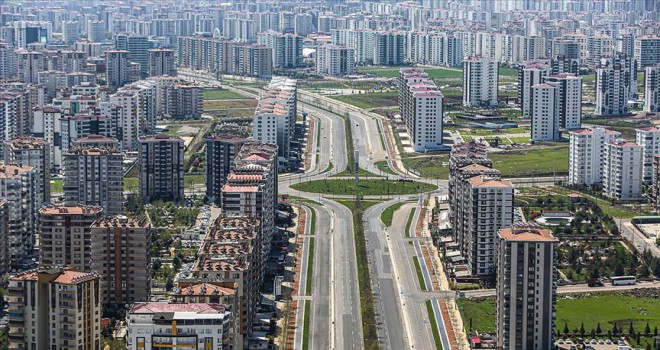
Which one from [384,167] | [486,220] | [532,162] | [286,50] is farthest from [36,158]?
[286,50]

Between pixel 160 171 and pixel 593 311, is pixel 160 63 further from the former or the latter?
pixel 593 311

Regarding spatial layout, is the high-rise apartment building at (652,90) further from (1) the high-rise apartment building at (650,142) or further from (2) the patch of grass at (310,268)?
(2) the patch of grass at (310,268)

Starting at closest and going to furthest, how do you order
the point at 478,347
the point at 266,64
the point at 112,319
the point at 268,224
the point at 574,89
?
the point at 478,347 < the point at 112,319 < the point at 268,224 < the point at 574,89 < the point at 266,64

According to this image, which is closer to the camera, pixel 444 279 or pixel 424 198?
pixel 444 279

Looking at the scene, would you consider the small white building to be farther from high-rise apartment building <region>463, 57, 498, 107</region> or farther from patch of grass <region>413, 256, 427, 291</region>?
high-rise apartment building <region>463, 57, 498, 107</region>

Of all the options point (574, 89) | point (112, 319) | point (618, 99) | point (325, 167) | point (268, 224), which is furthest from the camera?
point (618, 99)

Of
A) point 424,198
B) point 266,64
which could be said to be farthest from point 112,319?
point 266,64

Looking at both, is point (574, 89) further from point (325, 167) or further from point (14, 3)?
point (14, 3)
